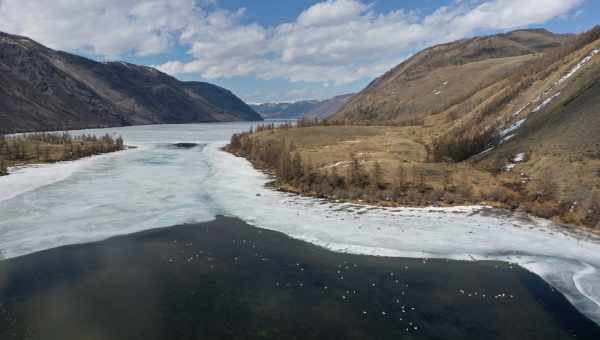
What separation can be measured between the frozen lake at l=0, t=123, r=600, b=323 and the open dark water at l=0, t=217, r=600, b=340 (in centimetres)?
149

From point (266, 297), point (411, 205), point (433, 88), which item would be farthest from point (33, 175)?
point (433, 88)

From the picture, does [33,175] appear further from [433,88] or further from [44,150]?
[433,88]

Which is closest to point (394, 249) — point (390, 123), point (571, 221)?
point (571, 221)

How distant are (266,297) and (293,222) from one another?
12222 millimetres

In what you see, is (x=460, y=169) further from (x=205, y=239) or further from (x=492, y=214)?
(x=205, y=239)

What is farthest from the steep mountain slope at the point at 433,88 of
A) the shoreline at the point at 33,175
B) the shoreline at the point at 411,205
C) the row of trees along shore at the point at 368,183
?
the shoreline at the point at 33,175

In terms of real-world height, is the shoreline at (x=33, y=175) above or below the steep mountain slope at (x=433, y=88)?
below

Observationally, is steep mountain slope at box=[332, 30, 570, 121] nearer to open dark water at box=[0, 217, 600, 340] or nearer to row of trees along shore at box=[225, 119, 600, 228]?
row of trees along shore at box=[225, 119, 600, 228]

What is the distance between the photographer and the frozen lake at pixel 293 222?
21.3 meters

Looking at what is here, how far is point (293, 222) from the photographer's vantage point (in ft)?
94.3

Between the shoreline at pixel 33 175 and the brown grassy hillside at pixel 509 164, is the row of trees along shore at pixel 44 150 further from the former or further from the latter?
the brown grassy hillside at pixel 509 164

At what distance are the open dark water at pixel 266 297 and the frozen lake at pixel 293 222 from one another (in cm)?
149

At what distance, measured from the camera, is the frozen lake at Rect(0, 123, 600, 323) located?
21281mm

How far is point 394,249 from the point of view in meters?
22.7
